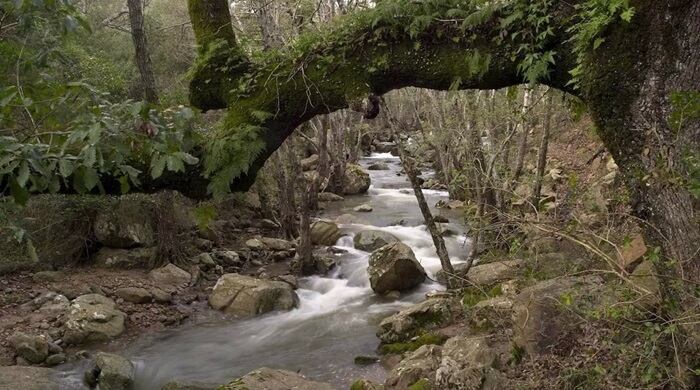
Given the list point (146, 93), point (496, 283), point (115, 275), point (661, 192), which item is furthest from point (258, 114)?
point (115, 275)

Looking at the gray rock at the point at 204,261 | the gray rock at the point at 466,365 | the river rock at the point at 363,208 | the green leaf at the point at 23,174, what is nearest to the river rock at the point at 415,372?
the gray rock at the point at 466,365

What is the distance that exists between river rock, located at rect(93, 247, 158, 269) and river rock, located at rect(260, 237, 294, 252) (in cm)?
306

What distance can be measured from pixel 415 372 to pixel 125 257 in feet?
25.5

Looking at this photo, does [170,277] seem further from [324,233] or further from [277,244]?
[324,233]

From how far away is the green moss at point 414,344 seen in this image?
7918 millimetres

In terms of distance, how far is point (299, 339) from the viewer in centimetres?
953

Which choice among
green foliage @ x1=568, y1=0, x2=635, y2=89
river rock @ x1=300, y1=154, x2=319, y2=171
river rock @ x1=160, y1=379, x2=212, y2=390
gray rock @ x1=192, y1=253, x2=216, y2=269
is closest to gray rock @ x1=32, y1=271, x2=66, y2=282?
gray rock @ x1=192, y1=253, x2=216, y2=269

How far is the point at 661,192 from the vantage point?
143 inches

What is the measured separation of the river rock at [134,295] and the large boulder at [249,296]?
1.20m

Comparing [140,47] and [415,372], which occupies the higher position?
[140,47]

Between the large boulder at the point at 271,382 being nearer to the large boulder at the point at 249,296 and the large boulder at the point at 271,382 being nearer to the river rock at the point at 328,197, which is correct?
the large boulder at the point at 249,296

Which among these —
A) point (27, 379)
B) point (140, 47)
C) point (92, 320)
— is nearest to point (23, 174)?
point (27, 379)

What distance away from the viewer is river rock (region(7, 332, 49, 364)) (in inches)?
322

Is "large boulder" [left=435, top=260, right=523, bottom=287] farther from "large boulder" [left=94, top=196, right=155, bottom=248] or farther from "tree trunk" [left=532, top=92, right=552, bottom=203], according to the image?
"large boulder" [left=94, top=196, right=155, bottom=248]
